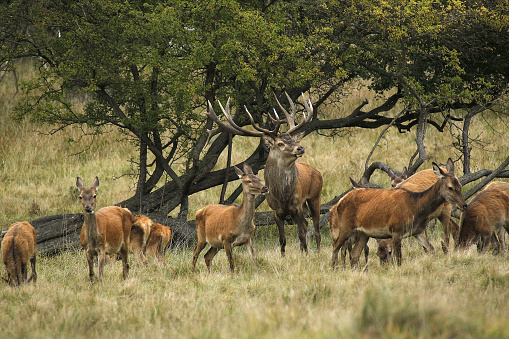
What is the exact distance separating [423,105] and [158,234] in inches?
224

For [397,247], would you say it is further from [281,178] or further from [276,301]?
[281,178]

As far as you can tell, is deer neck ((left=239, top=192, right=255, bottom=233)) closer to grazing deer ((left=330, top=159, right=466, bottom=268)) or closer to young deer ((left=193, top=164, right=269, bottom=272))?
young deer ((left=193, top=164, right=269, bottom=272))

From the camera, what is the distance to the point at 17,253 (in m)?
8.49

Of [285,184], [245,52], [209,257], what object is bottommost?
[209,257]

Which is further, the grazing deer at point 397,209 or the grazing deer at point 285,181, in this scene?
the grazing deer at point 285,181

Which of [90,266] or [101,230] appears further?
[101,230]

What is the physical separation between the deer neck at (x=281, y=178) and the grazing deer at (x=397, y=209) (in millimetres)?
2205

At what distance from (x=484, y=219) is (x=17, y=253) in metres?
6.56

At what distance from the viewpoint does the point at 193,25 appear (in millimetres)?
13016

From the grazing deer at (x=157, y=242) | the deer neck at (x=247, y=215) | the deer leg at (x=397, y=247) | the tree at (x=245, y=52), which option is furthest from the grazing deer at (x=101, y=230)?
the tree at (x=245, y=52)

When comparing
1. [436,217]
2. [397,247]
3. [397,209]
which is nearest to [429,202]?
[397,209]

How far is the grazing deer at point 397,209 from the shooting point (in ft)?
26.9

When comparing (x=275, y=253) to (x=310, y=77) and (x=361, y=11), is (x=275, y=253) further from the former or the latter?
(x=361, y=11)

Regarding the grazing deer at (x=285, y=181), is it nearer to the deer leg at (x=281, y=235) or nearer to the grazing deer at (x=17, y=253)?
the deer leg at (x=281, y=235)
